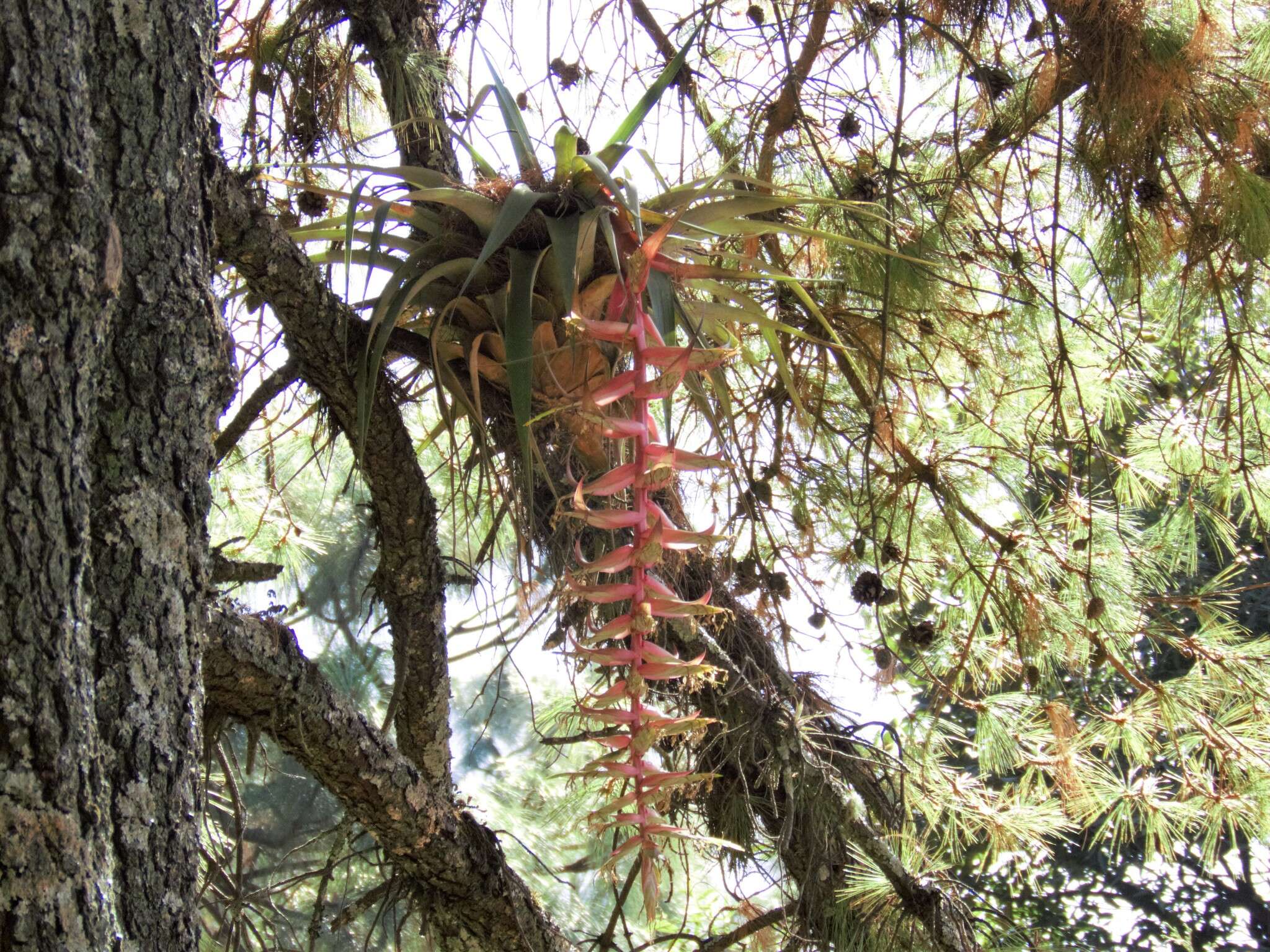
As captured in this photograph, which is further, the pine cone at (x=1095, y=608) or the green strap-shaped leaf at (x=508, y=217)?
the pine cone at (x=1095, y=608)

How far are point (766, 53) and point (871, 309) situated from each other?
0.53 m

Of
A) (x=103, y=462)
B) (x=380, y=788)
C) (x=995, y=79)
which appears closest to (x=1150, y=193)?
(x=995, y=79)

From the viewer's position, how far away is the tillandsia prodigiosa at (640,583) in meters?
0.95

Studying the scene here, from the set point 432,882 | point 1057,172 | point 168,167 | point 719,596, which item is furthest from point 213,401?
point 1057,172

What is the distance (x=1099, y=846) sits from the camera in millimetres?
4520

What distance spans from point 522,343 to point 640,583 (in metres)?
0.26

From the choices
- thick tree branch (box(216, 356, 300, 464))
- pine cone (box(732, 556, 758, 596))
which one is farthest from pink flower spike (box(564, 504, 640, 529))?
pine cone (box(732, 556, 758, 596))

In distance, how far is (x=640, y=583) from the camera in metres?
0.95

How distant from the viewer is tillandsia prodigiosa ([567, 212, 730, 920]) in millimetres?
946

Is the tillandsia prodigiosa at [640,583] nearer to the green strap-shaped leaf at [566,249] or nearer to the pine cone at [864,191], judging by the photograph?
the green strap-shaped leaf at [566,249]

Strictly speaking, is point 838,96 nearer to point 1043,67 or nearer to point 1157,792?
point 1043,67

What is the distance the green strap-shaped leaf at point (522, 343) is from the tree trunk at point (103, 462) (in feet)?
0.98

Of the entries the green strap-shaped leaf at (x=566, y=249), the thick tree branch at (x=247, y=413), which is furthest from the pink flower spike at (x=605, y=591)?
the thick tree branch at (x=247, y=413)

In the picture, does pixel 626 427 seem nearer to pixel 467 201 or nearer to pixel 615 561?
pixel 615 561
